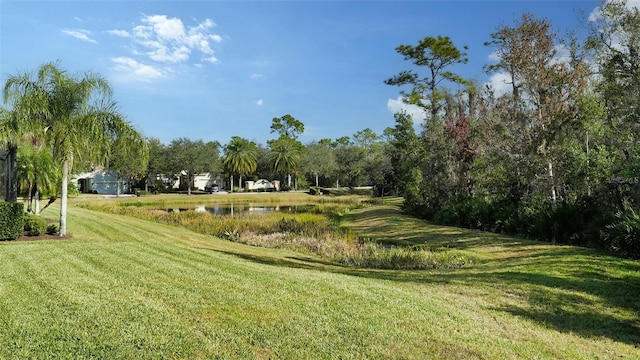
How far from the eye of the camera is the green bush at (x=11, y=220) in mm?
11766

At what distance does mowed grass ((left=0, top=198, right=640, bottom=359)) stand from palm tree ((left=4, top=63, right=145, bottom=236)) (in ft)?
14.9

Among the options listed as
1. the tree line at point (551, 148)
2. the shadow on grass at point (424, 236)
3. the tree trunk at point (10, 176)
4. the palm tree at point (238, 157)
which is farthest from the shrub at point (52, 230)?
the palm tree at point (238, 157)

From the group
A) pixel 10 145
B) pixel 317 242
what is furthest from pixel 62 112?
pixel 317 242

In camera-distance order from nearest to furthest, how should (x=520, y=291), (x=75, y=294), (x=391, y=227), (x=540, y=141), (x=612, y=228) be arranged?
(x=75, y=294), (x=520, y=291), (x=612, y=228), (x=540, y=141), (x=391, y=227)

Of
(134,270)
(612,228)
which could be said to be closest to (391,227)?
(612,228)

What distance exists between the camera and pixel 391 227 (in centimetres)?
1983

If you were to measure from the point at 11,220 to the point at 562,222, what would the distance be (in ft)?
53.9

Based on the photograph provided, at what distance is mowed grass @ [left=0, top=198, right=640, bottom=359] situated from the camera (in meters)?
4.47

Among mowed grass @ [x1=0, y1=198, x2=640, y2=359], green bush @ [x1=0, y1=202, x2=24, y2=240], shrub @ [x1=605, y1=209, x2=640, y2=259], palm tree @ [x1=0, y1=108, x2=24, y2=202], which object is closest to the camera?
mowed grass @ [x1=0, y1=198, x2=640, y2=359]

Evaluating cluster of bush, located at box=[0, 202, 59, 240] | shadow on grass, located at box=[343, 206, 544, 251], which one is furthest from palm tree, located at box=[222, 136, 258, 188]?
cluster of bush, located at box=[0, 202, 59, 240]

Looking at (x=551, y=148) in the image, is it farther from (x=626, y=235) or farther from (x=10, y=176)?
(x=10, y=176)

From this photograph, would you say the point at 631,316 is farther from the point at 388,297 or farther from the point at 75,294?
the point at 75,294

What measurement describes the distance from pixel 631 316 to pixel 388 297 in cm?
364

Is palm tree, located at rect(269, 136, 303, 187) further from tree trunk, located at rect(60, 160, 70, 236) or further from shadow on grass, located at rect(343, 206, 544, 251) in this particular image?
tree trunk, located at rect(60, 160, 70, 236)
